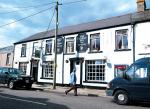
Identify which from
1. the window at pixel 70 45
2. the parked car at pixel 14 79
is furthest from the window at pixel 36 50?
the parked car at pixel 14 79

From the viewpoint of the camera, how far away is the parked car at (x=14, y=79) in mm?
Answer: 22277

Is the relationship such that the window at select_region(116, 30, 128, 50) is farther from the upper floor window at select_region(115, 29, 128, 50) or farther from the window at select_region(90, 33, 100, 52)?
the window at select_region(90, 33, 100, 52)

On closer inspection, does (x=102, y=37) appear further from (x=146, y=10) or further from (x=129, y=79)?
(x=129, y=79)

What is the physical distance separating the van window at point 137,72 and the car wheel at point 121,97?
3.00ft

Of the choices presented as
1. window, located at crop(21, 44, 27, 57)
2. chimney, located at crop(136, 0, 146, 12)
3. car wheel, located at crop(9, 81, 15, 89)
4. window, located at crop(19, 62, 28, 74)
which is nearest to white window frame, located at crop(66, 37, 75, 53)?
chimney, located at crop(136, 0, 146, 12)

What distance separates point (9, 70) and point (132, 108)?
1484cm

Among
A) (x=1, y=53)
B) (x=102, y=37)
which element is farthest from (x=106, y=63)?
(x=1, y=53)

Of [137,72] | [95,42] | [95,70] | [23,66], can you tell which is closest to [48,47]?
[23,66]

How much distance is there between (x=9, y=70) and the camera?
79.1 ft

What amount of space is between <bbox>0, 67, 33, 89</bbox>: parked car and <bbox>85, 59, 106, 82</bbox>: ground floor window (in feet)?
18.7

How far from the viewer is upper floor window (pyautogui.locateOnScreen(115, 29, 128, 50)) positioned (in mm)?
22703

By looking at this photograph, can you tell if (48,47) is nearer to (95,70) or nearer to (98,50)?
(98,50)

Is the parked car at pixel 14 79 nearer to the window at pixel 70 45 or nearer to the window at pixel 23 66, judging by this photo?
the window at pixel 70 45

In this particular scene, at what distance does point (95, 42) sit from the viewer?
25.0 m
